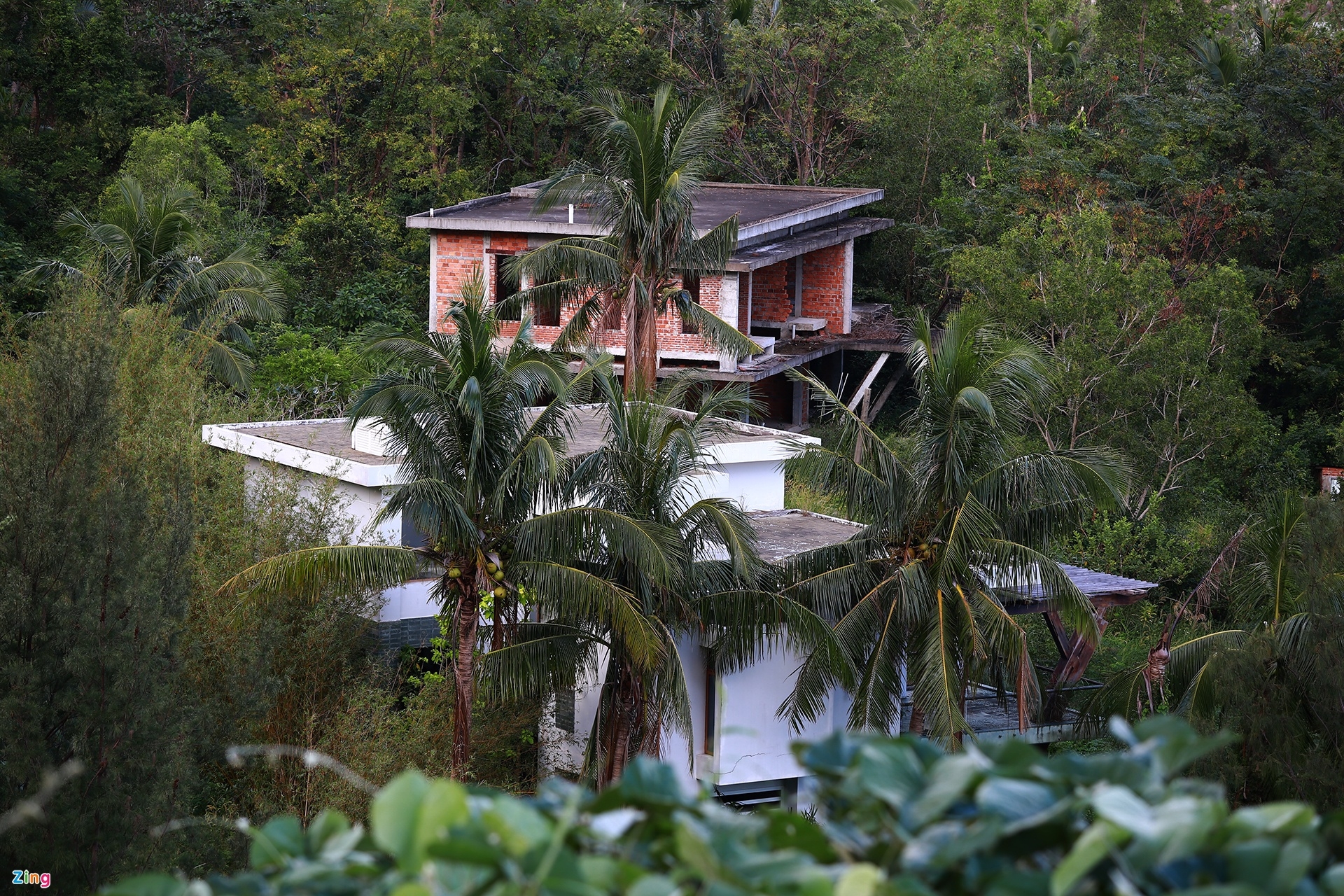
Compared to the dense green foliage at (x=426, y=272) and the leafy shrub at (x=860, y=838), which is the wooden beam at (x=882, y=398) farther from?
the leafy shrub at (x=860, y=838)

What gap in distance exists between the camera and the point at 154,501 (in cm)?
1323

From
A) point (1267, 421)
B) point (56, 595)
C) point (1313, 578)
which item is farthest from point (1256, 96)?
point (56, 595)

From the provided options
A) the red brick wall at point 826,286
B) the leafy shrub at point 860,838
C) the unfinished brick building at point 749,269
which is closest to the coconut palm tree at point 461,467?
the leafy shrub at point 860,838

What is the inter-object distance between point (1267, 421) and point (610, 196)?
16.7 m

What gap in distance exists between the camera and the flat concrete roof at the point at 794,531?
1619 cm

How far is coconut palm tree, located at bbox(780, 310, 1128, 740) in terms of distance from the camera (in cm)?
1334

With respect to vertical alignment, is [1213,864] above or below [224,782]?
above

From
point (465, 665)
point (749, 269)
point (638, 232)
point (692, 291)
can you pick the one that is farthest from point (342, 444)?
point (692, 291)

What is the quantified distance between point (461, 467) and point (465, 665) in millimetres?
2014

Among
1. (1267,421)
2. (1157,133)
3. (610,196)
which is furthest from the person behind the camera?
(1157,133)

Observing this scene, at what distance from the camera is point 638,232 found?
18016 mm

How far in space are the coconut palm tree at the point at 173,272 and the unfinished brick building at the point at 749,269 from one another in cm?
552

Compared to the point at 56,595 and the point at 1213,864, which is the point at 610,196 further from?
the point at 1213,864

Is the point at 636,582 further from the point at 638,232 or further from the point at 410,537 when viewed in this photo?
the point at 638,232
